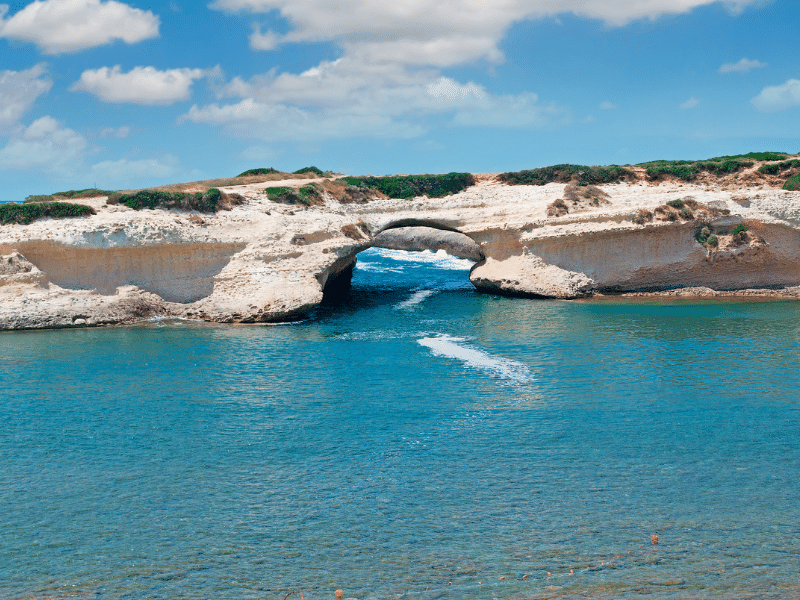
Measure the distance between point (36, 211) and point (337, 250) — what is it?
1387 cm

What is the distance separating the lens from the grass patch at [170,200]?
112 ft

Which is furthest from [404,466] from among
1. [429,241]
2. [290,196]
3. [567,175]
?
Result: [429,241]

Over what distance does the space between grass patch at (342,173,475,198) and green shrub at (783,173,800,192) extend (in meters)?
17.0

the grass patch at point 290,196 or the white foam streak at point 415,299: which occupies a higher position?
the grass patch at point 290,196

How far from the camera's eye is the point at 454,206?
39.1m

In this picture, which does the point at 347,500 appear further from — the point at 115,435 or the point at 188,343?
the point at 188,343

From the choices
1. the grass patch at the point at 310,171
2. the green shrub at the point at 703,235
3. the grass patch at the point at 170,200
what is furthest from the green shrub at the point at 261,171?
the green shrub at the point at 703,235

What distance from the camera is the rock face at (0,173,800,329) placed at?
102 feet

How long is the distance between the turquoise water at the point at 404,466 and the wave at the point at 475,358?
128 millimetres

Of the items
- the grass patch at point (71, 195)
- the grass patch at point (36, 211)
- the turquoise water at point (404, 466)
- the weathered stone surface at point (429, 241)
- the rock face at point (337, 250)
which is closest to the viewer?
the turquoise water at point (404, 466)

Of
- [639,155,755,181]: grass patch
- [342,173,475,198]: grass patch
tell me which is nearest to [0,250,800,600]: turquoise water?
[342,173,475,198]: grass patch

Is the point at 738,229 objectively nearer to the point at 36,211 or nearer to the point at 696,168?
the point at 696,168

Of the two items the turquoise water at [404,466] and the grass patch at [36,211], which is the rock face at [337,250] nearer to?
the grass patch at [36,211]

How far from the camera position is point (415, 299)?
3850 cm
